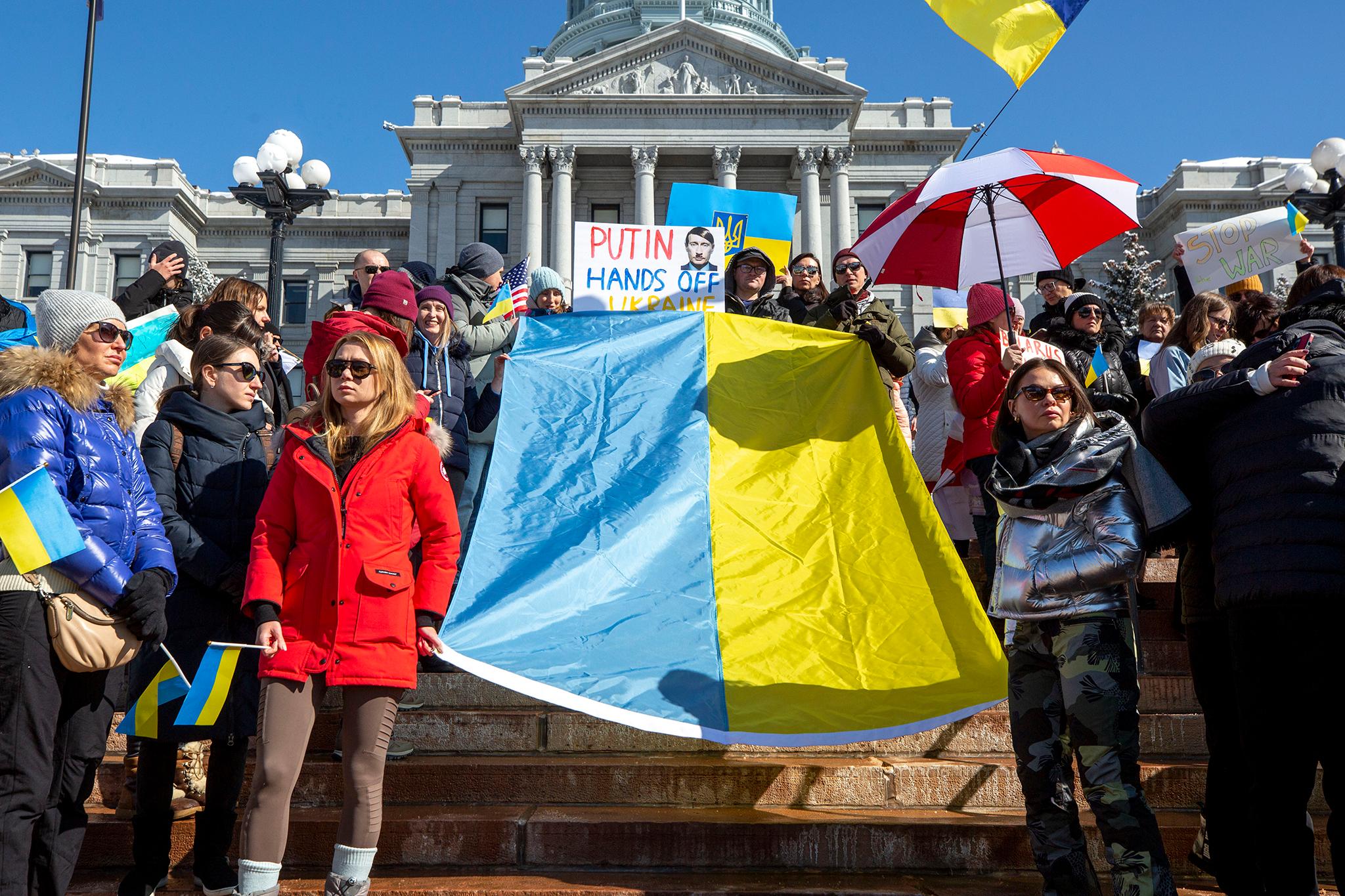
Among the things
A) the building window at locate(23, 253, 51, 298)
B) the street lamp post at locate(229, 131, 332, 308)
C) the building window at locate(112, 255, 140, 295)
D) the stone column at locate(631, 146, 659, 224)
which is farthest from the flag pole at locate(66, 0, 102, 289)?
the building window at locate(23, 253, 51, 298)

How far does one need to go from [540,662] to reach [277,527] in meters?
1.36

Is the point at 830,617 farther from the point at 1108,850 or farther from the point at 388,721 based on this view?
the point at 388,721

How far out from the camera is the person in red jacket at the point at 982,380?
20.9 ft

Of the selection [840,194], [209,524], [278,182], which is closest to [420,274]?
[209,524]

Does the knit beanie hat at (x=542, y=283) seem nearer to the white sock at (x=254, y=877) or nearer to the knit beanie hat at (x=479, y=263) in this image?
the knit beanie hat at (x=479, y=263)

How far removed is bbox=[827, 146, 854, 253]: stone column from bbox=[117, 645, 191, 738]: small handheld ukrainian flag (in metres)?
41.2

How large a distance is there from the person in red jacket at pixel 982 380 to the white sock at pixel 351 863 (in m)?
4.10

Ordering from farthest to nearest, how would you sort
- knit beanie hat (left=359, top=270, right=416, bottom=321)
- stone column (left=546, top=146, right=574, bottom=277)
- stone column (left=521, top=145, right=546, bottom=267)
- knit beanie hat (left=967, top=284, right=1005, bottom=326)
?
stone column (left=521, top=145, right=546, bottom=267) < stone column (left=546, top=146, right=574, bottom=277) < knit beanie hat (left=967, top=284, right=1005, bottom=326) < knit beanie hat (left=359, top=270, right=416, bottom=321)

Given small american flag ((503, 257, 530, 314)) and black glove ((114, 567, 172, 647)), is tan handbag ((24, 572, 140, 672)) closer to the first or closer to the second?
black glove ((114, 567, 172, 647))

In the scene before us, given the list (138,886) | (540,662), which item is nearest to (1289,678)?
(540,662)

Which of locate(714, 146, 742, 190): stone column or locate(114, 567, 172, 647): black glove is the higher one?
locate(714, 146, 742, 190): stone column

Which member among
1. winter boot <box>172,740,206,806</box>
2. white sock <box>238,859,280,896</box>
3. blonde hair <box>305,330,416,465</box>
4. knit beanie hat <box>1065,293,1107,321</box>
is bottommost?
white sock <box>238,859,280,896</box>

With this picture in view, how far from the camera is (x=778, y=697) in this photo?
15.5ft

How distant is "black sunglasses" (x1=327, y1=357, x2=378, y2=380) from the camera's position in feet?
12.8
